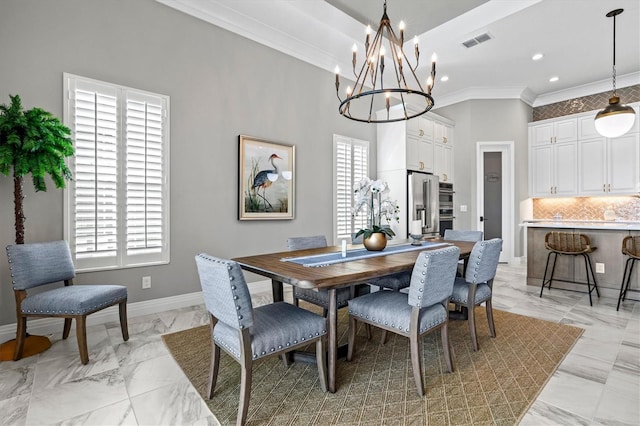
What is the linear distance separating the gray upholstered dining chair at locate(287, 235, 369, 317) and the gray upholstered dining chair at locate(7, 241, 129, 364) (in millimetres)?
1454

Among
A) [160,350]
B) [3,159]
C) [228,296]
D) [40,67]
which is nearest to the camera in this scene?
[228,296]

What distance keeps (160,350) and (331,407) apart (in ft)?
5.01

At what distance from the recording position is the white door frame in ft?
21.0

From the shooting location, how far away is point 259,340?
170 centimetres

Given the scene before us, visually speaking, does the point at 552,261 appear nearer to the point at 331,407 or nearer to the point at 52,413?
the point at 331,407

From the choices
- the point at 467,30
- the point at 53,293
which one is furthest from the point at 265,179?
the point at 467,30

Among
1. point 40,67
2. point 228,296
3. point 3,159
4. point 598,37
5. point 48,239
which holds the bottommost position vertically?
point 228,296

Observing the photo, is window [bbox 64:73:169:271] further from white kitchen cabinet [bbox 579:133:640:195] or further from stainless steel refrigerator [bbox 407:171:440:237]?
white kitchen cabinet [bbox 579:133:640:195]

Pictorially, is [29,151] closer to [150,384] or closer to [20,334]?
[20,334]

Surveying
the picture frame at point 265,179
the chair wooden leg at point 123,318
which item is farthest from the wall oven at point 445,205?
the chair wooden leg at point 123,318

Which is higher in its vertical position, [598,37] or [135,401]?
[598,37]

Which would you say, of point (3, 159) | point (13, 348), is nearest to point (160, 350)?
point (13, 348)

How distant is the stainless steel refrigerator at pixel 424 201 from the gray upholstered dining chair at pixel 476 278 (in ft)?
8.21

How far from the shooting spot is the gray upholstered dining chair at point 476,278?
252cm
